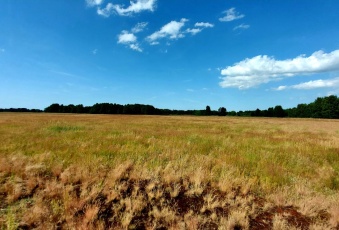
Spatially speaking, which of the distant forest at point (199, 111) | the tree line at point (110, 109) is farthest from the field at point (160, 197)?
the tree line at point (110, 109)

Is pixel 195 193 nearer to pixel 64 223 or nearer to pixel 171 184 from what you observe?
pixel 171 184

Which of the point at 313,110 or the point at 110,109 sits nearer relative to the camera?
the point at 313,110

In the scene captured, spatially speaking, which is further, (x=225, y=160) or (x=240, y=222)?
(x=225, y=160)

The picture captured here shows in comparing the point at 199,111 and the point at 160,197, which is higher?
the point at 199,111

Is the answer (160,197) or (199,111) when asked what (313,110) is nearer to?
(199,111)

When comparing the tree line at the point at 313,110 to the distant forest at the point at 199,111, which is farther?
the distant forest at the point at 199,111

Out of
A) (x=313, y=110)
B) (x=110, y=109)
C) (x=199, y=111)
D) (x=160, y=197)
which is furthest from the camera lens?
→ (x=199, y=111)

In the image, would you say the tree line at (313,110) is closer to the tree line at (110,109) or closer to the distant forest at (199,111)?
the distant forest at (199,111)

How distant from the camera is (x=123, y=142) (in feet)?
42.8

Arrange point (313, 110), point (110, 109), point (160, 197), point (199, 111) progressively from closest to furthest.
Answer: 1. point (160, 197)
2. point (313, 110)
3. point (110, 109)
4. point (199, 111)

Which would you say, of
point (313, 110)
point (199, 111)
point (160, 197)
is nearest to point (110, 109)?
point (199, 111)

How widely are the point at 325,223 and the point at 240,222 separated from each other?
70.5 inches

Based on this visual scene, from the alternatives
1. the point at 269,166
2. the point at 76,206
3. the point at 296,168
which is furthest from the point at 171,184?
the point at 296,168

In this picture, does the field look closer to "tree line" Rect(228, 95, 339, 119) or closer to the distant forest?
"tree line" Rect(228, 95, 339, 119)
